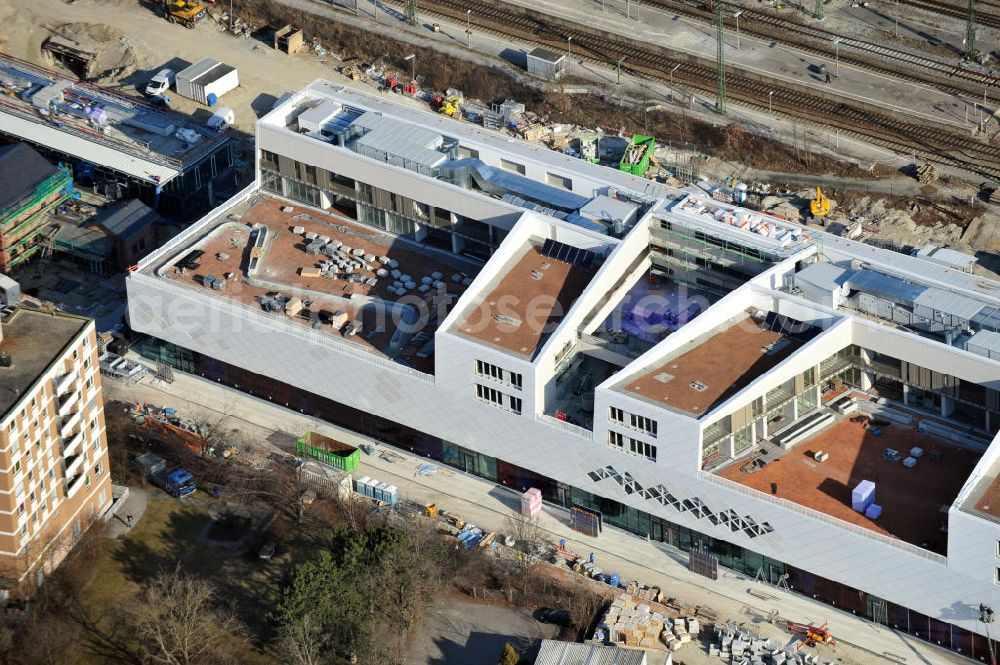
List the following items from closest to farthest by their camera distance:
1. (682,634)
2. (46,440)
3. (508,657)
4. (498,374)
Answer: (508,657)
(682,634)
(46,440)
(498,374)

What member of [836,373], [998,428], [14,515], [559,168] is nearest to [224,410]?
[14,515]

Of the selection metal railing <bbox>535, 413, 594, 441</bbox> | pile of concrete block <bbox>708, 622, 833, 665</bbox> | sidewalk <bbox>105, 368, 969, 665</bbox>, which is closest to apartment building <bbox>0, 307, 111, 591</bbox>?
sidewalk <bbox>105, 368, 969, 665</bbox>

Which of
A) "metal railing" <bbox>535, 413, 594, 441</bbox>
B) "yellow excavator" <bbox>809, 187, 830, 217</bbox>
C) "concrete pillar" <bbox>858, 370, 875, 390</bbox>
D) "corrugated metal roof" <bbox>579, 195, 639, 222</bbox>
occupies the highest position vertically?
"corrugated metal roof" <bbox>579, 195, 639, 222</bbox>

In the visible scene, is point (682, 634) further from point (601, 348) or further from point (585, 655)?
point (601, 348)

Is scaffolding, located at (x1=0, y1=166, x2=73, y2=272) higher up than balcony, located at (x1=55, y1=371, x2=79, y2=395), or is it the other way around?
balcony, located at (x1=55, y1=371, x2=79, y2=395)

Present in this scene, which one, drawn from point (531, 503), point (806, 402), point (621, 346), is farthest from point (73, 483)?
point (806, 402)

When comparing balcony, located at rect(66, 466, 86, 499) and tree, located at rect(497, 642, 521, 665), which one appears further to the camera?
balcony, located at rect(66, 466, 86, 499)

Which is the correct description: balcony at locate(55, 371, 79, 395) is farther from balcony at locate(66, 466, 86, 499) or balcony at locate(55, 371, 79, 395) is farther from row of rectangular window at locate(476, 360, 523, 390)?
row of rectangular window at locate(476, 360, 523, 390)
